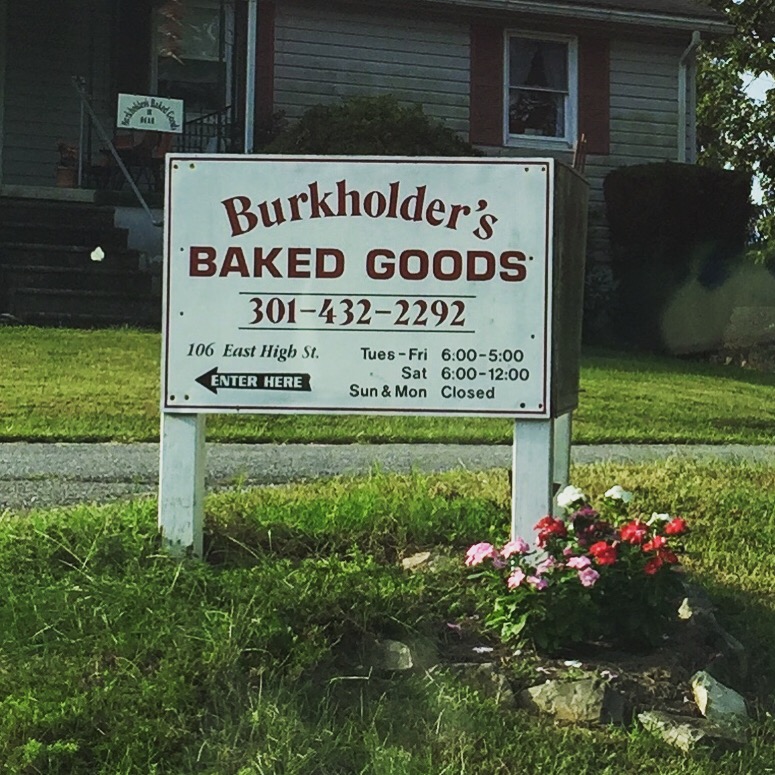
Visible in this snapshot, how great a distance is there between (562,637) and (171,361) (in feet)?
5.46

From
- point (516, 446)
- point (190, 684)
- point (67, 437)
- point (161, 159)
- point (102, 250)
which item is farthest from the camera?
point (161, 159)

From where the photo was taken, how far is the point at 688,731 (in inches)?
145

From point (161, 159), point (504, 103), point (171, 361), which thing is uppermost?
point (504, 103)

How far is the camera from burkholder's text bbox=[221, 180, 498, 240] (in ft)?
15.2

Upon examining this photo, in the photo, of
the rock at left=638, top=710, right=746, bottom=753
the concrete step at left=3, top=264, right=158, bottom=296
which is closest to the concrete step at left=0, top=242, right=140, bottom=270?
the concrete step at left=3, top=264, right=158, bottom=296

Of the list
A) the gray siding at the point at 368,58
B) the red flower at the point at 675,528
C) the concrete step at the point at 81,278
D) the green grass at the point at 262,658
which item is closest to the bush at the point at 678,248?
the gray siding at the point at 368,58

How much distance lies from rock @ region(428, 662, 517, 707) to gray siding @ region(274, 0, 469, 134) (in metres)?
14.3

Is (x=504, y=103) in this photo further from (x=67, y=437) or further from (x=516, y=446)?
(x=516, y=446)

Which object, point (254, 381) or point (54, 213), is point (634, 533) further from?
point (54, 213)

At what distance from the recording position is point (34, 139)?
704 inches

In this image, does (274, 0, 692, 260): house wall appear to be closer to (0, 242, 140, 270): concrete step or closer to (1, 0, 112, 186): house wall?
(1, 0, 112, 186): house wall

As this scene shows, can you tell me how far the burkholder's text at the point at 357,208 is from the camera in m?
4.64

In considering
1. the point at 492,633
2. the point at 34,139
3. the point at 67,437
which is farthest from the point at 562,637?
the point at 34,139

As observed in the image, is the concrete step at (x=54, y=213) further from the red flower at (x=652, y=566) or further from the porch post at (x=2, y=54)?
the red flower at (x=652, y=566)
